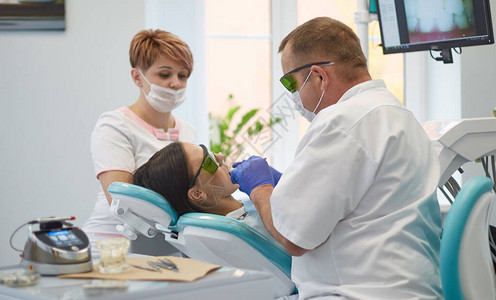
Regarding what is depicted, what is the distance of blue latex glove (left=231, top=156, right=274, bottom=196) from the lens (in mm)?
1765

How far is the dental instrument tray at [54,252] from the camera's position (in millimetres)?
1084

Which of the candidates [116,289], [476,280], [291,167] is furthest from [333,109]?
[116,289]

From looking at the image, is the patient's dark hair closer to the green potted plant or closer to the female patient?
the female patient

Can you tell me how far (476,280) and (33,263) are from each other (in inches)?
39.8

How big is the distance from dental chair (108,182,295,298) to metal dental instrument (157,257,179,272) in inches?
23.4

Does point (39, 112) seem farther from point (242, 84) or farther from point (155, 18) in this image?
point (242, 84)

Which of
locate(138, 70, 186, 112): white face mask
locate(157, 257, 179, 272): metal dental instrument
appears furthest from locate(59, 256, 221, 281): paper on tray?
locate(138, 70, 186, 112): white face mask

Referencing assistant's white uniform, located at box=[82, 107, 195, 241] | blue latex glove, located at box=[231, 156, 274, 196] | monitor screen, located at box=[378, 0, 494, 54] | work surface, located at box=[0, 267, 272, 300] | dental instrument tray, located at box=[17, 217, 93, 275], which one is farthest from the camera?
monitor screen, located at box=[378, 0, 494, 54]

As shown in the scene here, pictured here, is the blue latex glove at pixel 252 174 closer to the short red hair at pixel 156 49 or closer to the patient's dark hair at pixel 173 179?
the patient's dark hair at pixel 173 179

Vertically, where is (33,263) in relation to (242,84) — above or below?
below

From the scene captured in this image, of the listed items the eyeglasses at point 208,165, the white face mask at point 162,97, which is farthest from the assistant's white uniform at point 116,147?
the eyeglasses at point 208,165

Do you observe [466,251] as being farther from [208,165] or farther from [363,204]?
[208,165]

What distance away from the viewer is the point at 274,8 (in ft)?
13.9

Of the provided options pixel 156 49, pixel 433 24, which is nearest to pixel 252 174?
pixel 156 49
